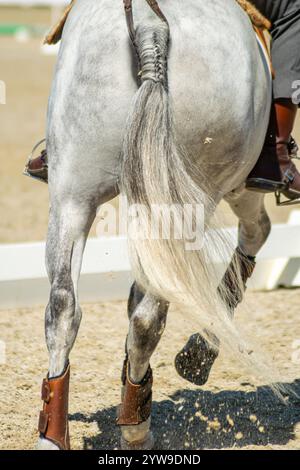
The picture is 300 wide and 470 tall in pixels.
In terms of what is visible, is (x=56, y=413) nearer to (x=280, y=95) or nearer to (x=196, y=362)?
(x=196, y=362)

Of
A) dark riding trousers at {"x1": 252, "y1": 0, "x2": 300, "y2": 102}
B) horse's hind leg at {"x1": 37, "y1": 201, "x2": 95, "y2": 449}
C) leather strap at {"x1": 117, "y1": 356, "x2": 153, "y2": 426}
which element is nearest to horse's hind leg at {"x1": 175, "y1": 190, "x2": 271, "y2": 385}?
leather strap at {"x1": 117, "y1": 356, "x2": 153, "y2": 426}

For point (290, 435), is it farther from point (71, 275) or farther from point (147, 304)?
point (71, 275)

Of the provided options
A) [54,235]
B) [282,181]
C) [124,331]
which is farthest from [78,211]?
[124,331]

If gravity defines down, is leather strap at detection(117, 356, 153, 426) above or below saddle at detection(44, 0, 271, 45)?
below

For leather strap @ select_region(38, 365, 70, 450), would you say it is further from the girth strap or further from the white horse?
the girth strap

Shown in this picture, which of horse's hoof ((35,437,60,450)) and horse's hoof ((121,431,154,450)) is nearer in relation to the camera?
horse's hoof ((35,437,60,450))

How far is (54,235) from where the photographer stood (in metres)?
3.06

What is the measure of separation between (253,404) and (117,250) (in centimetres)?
173

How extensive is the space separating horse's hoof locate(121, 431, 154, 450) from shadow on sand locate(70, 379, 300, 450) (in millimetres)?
77

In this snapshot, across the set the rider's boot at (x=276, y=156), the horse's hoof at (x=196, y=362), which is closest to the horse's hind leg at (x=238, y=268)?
the horse's hoof at (x=196, y=362)

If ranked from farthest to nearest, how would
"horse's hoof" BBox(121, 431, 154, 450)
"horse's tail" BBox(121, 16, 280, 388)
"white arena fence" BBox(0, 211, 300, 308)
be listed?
"white arena fence" BBox(0, 211, 300, 308), "horse's hoof" BBox(121, 431, 154, 450), "horse's tail" BBox(121, 16, 280, 388)

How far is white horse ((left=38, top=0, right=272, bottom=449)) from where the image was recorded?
9.55 ft

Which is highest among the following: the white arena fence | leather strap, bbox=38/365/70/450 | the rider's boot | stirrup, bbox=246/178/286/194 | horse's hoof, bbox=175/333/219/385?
the rider's boot

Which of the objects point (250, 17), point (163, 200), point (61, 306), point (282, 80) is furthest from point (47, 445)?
point (250, 17)
